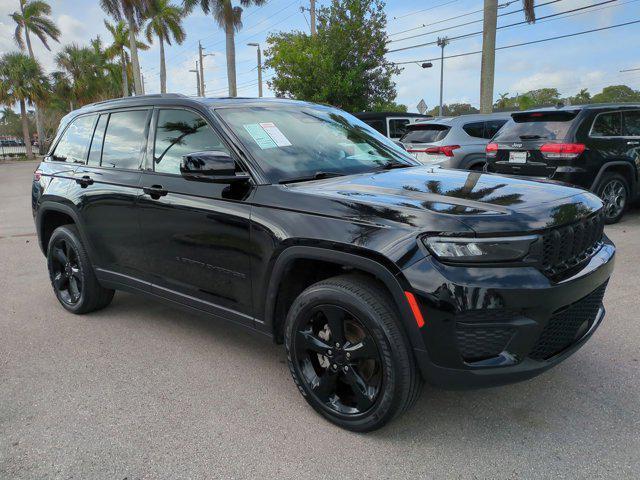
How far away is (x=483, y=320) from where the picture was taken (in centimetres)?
225

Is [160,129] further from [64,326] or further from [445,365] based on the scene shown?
[445,365]

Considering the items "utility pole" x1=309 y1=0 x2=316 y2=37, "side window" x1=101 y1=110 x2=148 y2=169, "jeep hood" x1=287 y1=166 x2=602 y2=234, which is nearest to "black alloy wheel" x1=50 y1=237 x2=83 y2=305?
"side window" x1=101 y1=110 x2=148 y2=169

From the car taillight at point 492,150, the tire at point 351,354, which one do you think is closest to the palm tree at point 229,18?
the car taillight at point 492,150

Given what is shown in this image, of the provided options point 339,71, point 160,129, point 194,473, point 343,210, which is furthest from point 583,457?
point 339,71

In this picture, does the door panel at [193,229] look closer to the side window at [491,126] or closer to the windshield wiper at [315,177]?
the windshield wiper at [315,177]

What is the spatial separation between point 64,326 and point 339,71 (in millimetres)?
17851

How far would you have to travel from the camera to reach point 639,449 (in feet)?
8.07

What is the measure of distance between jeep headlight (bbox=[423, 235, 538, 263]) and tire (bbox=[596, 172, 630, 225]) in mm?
5955

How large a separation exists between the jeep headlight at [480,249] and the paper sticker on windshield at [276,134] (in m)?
1.40

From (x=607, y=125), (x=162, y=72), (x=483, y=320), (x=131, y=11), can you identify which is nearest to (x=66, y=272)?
(x=483, y=320)

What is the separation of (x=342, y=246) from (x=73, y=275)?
10.1ft

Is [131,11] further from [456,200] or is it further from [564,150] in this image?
[456,200]

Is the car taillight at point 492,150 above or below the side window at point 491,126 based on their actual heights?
below

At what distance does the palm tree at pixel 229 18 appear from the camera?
80.5 feet
